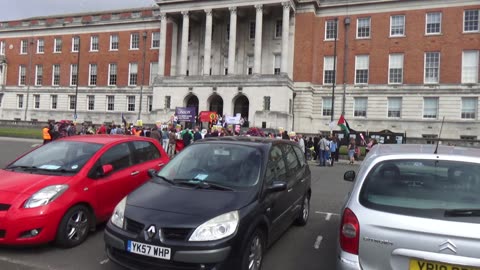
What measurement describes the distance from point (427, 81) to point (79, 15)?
164 feet

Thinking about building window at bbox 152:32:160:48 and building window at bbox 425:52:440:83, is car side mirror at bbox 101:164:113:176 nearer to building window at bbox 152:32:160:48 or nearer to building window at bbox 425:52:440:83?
building window at bbox 425:52:440:83

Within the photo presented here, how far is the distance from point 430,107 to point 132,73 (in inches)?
1499

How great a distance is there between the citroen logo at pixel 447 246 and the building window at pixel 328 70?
42674 mm

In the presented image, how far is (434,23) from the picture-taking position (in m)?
40.7

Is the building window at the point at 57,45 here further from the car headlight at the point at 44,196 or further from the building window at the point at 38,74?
the car headlight at the point at 44,196

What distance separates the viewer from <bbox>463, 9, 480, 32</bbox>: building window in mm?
39094

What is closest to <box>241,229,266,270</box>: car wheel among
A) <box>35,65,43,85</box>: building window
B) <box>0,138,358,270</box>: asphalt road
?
<box>0,138,358,270</box>: asphalt road

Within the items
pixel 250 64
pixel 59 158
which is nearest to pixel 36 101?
pixel 250 64

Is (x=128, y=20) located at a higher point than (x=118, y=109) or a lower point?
higher

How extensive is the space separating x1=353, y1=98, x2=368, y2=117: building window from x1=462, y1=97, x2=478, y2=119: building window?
960cm

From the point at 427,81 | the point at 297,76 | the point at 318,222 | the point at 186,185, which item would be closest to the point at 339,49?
the point at 297,76

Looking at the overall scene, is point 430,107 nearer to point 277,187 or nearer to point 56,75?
point 277,187

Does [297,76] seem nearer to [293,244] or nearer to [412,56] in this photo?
[412,56]

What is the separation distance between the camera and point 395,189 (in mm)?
3643
